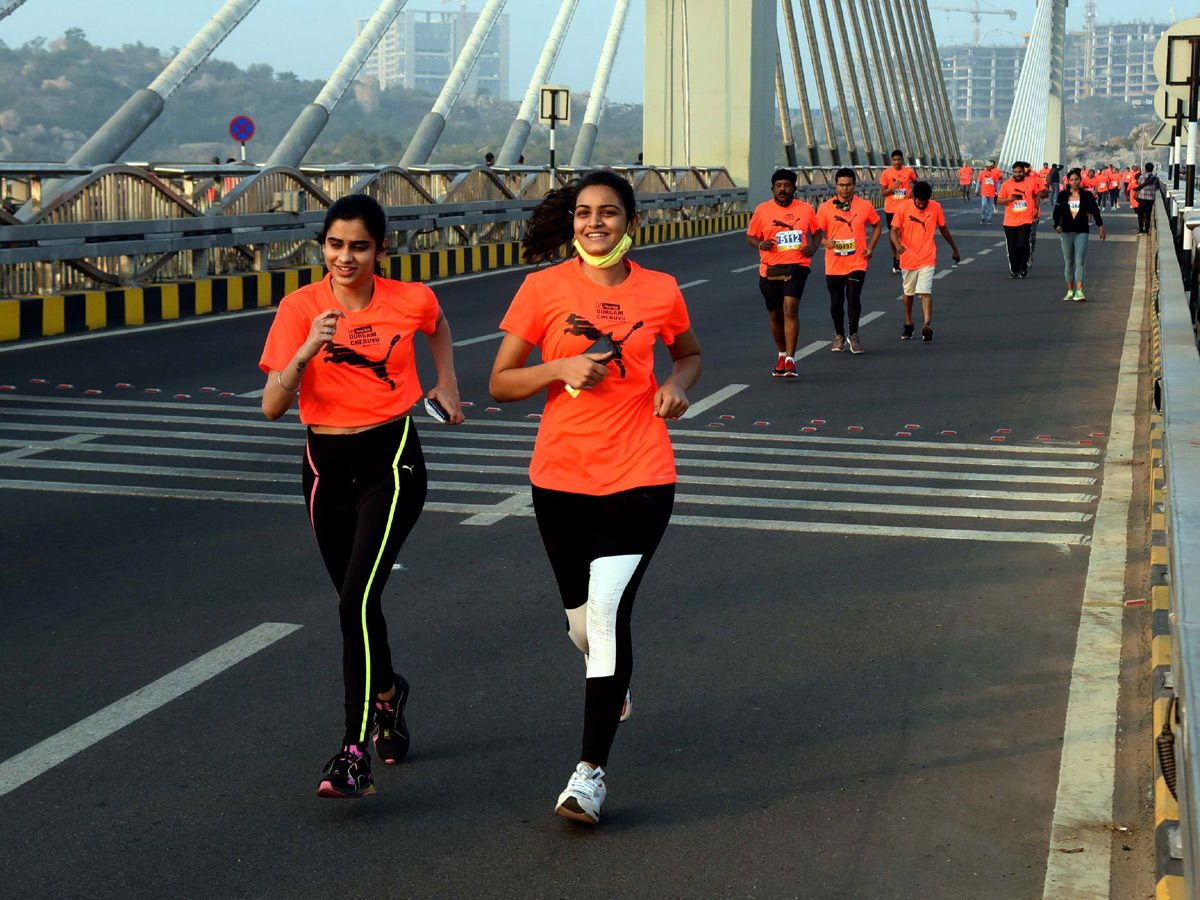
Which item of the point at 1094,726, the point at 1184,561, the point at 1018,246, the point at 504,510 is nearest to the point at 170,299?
the point at 504,510

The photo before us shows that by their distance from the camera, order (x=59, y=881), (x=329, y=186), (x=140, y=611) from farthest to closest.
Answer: (x=329, y=186) → (x=140, y=611) → (x=59, y=881)

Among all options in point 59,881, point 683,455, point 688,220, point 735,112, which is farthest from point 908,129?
point 59,881

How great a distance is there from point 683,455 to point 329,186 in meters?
14.3

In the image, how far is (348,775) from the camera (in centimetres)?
430

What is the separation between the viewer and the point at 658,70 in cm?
4209

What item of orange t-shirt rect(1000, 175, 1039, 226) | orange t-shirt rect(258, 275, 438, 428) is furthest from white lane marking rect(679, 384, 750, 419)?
orange t-shirt rect(1000, 175, 1039, 226)

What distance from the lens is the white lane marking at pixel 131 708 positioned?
182 inches

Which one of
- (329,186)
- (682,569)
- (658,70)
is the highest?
(658,70)

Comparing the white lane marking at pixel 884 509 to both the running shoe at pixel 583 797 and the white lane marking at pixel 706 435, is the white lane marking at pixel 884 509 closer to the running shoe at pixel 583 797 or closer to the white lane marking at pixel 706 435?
the white lane marking at pixel 706 435

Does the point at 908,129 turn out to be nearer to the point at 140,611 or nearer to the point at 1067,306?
the point at 1067,306

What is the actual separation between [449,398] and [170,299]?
547 inches

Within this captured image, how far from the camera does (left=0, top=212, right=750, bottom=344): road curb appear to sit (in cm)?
1570

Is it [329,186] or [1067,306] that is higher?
[329,186]

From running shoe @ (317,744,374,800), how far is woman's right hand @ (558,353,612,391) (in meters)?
1.11
